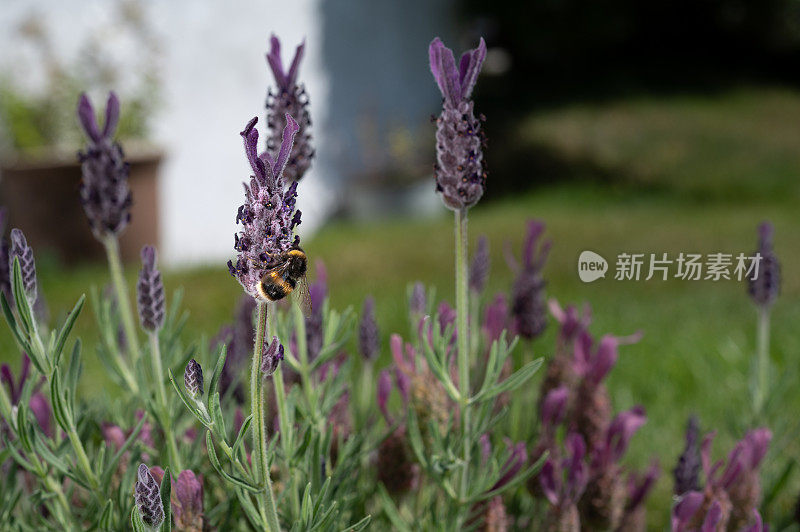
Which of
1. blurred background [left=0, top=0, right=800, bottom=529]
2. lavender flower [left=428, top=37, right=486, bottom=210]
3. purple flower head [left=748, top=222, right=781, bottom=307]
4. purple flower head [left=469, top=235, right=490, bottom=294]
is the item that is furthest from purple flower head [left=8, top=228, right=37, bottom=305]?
blurred background [left=0, top=0, right=800, bottom=529]

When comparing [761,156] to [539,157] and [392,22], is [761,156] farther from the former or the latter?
[392,22]

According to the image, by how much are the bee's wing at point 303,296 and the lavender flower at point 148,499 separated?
20cm

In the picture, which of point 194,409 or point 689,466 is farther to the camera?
point 689,466

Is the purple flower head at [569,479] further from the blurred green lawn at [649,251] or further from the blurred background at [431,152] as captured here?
the blurred background at [431,152]

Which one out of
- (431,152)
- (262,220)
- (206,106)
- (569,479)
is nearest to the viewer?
(262,220)

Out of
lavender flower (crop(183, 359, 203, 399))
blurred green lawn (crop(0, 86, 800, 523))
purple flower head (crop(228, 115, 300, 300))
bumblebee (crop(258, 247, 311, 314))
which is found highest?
purple flower head (crop(228, 115, 300, 300))

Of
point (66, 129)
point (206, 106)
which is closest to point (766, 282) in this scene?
point (66, 129)

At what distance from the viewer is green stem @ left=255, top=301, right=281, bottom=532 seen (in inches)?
31.3

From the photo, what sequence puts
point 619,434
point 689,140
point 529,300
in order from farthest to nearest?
point 689,140 → point 529,300 → point 619,434

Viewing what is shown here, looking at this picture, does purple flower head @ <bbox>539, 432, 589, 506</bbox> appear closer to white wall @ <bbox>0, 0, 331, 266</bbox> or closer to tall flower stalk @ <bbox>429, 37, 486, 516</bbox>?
tall flower stalk @ <bbox>429, 37, 486, 516</bbox>

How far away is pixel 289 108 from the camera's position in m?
1.09

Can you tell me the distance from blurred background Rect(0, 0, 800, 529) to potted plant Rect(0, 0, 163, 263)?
0.05ft

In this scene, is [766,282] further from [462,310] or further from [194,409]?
[194,409]

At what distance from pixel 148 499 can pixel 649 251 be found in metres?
4.69
